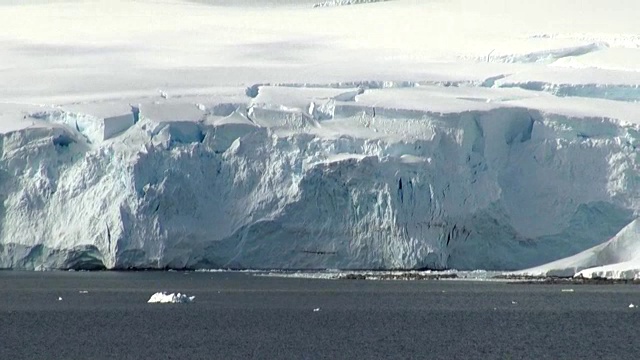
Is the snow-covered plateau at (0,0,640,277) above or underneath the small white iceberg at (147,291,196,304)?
above

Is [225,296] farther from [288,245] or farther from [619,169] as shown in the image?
[619,169]

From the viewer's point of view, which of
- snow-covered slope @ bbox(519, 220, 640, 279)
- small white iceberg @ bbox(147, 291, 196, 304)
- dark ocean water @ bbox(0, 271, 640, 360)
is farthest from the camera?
snow-covered slope @ bbox(519, 220, 640, 279)

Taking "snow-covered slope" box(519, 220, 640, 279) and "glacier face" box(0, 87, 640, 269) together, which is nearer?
"snow-covered slope" box(519, 220, 640, 279)

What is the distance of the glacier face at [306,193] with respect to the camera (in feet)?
95.3

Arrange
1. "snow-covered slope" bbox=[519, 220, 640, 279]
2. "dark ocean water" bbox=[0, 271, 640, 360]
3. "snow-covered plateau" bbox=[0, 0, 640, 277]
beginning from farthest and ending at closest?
"snow-covered plateau" bbox=[0, 0, 640, 277] < "snow-covered slope" bbox=[519, 220, 640, 279] < "dark ocean water" bbox=[0, 271, 640, 360]

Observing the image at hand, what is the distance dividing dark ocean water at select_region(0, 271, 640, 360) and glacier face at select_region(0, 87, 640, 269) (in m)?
0.74

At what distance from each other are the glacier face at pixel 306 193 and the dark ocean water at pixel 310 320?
2.44 feet

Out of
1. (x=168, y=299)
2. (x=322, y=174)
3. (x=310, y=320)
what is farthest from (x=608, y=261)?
(x=168, y=299)

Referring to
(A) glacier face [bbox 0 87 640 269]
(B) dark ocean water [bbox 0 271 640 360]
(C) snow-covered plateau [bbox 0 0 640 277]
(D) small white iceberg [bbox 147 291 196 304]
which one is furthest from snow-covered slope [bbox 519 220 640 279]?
(D) small white iceberg [bbox 147 291 196 304]

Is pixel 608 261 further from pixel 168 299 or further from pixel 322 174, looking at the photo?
pixel 168 299

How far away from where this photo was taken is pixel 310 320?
2308cm

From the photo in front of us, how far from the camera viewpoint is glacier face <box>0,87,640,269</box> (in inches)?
1144

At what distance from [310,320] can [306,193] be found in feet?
20.8

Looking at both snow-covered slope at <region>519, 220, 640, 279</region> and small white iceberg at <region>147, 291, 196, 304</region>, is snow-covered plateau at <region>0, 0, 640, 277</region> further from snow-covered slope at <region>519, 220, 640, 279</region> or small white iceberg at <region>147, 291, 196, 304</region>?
small white iceberg at <region>147, 291, 196, 304</region>
